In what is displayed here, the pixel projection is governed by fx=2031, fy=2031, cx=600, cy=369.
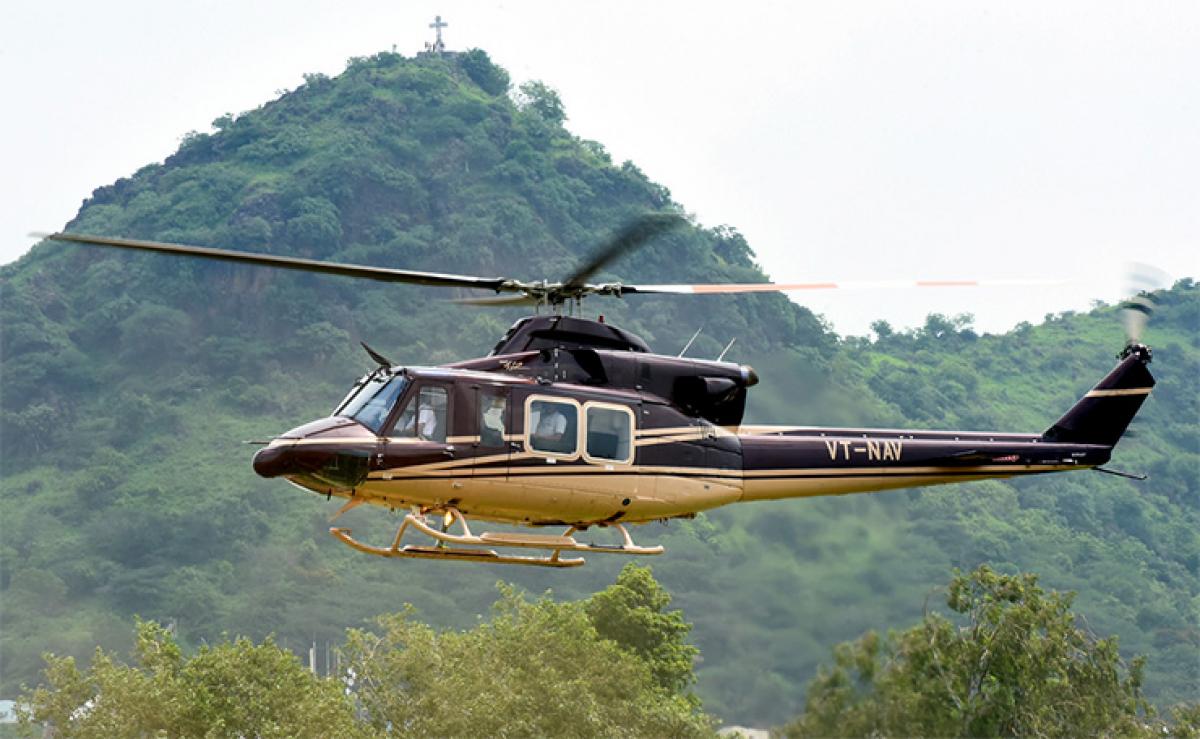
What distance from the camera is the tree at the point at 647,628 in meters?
43.5

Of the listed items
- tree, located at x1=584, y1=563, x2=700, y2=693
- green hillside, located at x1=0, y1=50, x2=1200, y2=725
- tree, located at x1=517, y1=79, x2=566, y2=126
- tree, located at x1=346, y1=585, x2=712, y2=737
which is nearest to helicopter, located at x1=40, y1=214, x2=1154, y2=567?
tree, located at x1=346, y1=585, x2=712, y2=737

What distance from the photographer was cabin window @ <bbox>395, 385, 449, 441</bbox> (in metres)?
18.0

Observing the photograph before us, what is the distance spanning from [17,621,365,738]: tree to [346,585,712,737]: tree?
149 cm

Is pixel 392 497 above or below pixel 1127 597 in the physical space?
above

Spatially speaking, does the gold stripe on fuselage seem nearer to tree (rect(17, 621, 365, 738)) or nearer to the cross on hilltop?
tree (rect(17, 621, 365, 738))

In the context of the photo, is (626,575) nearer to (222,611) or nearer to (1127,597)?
(1127,597)

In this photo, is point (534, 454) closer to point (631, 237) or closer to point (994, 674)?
point (631, 237)

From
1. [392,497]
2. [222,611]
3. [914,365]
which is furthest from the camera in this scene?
[914,365]

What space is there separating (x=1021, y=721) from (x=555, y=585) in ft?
163

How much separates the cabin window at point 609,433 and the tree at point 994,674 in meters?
15.3

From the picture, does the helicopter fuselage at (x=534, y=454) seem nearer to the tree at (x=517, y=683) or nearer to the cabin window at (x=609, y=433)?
the cabin window at (x=609, y=433)

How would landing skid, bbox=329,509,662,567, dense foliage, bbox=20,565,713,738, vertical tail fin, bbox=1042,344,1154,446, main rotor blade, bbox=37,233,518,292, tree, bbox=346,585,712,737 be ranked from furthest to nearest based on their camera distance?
tree, bbox=346,585,712,737 < dense foliage, bbox=20,565,713,738 < vertical tail fin, bbox=1042,344,1154,446 < landing skid, bbox=329,509,662,567 < main rotor blade, bbox=37,233,518,292

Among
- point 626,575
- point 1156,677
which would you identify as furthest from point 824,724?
point 1156,677

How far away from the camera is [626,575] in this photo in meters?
45.3
